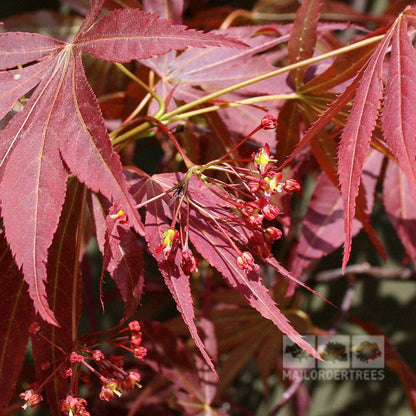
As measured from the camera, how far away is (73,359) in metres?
0.46

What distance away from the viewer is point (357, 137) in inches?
16.1

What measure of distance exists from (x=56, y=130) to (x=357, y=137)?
0.23 metres

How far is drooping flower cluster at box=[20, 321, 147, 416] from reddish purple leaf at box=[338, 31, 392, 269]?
8.0 inches

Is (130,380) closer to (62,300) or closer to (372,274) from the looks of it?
(62,300)

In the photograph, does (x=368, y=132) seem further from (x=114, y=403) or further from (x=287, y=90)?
(x=114, y=403)

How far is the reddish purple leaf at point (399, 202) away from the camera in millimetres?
703

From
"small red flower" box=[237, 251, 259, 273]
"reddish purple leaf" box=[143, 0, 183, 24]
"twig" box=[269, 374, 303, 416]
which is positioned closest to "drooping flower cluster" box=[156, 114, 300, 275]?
"small red flower" box=[237, 251, 259, 273]

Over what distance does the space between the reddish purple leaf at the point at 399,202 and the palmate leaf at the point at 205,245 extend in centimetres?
32

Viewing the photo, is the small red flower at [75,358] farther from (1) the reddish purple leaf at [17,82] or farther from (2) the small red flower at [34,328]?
(1) the reddish purple leaf at [17,82]

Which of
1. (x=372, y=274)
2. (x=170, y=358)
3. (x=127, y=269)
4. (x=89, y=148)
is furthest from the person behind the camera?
(x=372, y=274)

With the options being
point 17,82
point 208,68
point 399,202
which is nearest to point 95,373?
point 17,82

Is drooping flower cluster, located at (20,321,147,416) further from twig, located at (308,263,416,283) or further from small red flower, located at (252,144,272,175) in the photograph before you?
twig, located at (308,263,416,283)

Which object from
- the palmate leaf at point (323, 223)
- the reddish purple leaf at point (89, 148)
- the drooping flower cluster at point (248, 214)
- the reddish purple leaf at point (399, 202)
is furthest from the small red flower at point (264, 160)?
the reddish purple leaf at point (399, 202)

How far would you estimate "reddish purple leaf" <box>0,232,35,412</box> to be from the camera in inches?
19.6
